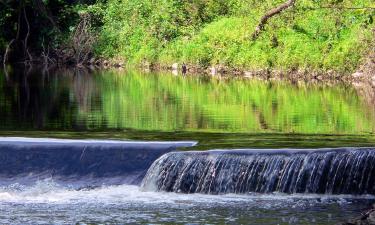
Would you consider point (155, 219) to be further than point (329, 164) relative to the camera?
No

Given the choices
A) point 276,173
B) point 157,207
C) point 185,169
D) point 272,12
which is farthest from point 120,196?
point 272,12

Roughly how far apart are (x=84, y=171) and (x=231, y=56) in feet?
80.6

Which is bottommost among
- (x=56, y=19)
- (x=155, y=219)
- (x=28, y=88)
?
(x=155, y=219)

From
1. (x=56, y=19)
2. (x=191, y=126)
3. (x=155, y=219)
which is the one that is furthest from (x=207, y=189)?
(x=56, y=19)

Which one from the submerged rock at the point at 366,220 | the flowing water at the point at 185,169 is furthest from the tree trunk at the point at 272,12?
the submerged rock at the point at 366,220

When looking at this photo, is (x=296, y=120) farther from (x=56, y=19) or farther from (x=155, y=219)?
(x=56, y=19)

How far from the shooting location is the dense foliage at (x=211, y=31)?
35281 mm

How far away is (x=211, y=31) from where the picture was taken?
40688mm

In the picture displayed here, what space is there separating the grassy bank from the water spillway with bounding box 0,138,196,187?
16.9 metres

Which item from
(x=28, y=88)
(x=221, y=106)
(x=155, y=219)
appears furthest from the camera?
(x=28, y=88)

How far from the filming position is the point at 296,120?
811 inches

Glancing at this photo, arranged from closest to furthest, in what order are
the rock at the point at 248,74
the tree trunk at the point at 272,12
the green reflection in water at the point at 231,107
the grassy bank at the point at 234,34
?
the green reflection in water at the point at 231,107 → the grassy bank at the point at 234,34 → the rock at the point at 248,74 → the tree trunk at the point at 272,12

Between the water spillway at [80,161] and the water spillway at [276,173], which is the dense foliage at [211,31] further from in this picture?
Answer: the water spillway at [276,173]

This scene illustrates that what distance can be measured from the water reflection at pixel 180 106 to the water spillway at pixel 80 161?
247 centimetres
